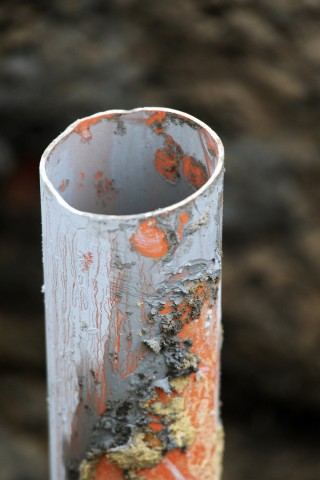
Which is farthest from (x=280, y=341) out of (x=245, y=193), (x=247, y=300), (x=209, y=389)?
(x=209, y=389)

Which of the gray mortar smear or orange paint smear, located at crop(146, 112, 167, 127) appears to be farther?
orange paint smear, located at crop(146, 112, 167, 127)

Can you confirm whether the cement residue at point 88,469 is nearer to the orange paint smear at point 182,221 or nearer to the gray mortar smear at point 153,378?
the gray mortar smear at point 153,378

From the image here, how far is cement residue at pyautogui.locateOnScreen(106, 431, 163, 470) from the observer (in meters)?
1.35

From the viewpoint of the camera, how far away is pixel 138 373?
1.29 m

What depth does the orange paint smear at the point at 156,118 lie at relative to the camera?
135cm

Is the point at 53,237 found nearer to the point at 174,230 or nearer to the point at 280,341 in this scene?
the point at 174,230

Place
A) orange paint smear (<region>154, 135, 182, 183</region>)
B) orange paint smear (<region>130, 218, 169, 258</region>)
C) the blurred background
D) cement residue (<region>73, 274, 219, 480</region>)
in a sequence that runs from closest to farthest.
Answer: orange paint smear (<region>130, 218, 169, 258</region>) < cement residue (<region>73, 274, 219, 480</region>) < orange paint smear (<region>154, 135, 182, 183</region>) < the blurred background

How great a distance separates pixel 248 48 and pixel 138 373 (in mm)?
2363

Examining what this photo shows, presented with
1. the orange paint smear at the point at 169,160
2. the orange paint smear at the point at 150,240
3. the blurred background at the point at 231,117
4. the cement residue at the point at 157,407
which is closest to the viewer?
the orange paint smear at the point at 150,240

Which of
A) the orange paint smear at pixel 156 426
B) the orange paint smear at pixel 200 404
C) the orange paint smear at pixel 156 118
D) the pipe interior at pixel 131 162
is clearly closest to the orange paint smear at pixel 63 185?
the pipe interior at pixel 131 162

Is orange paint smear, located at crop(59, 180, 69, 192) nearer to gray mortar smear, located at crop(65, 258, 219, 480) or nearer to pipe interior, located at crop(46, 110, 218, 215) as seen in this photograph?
pipe interior, located at crop(46, 110, 218, 215)

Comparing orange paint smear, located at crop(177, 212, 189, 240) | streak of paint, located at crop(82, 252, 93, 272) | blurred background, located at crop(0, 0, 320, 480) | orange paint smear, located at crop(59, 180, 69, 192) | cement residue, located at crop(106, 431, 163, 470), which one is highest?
orange paint smear, located at crop(177, 212, 189, 240)

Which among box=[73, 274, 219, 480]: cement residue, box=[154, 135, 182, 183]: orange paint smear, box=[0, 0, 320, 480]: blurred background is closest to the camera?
box=[73, 274, 219, 480]: cement residue

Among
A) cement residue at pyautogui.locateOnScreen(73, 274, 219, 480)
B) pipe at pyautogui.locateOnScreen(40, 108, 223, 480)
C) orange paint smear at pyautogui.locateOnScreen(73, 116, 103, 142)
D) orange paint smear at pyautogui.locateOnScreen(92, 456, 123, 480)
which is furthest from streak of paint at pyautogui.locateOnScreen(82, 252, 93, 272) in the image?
orange paint smear at pyautogui.locateOnScreen(92, 456, 123, 480)
